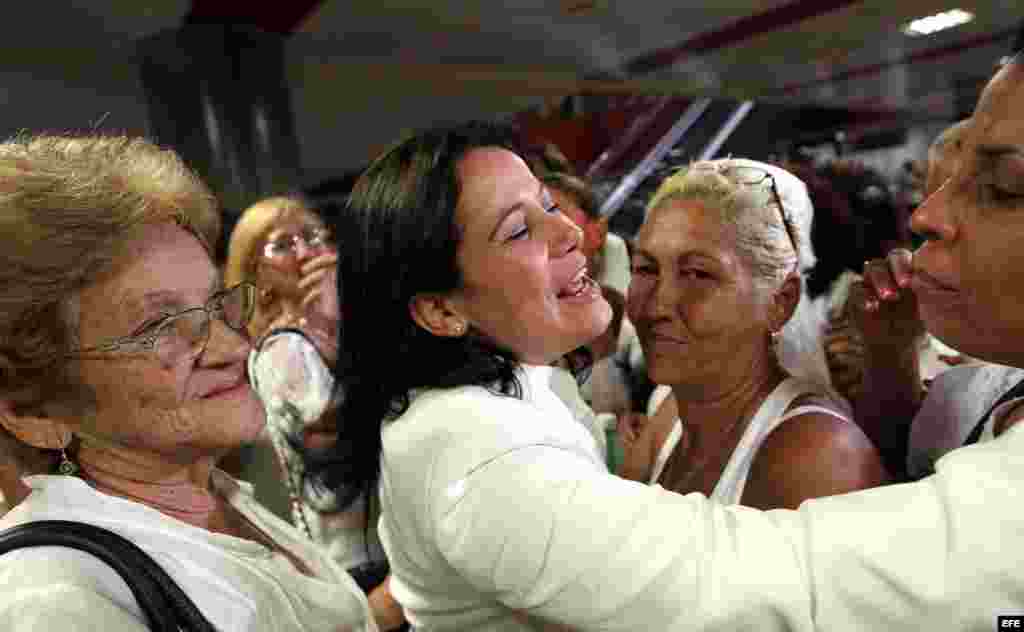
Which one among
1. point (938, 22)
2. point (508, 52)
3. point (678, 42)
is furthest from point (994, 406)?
point (938, 22)

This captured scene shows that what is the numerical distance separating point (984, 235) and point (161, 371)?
1058 mm

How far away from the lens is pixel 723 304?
5.18ft

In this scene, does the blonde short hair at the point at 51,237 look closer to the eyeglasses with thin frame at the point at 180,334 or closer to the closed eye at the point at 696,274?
the eyeglasses with thin frame at the point at 180,334

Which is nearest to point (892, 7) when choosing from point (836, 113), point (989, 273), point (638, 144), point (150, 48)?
point (836, 113)

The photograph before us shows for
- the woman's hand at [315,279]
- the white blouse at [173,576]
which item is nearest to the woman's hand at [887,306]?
the white blouse at [173,576]

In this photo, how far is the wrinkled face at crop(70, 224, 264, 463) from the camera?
43.4 inches

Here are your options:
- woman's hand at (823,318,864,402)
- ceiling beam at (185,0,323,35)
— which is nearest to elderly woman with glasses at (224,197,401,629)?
woman's hand at (823,318,864,402)

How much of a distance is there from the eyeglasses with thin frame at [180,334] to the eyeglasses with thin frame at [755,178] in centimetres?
102

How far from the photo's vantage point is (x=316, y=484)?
1.86m

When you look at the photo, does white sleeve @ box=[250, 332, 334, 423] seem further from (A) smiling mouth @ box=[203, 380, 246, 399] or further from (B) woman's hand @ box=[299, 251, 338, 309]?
(A) smiling mouth @ box=[203, 380, 246, 399]

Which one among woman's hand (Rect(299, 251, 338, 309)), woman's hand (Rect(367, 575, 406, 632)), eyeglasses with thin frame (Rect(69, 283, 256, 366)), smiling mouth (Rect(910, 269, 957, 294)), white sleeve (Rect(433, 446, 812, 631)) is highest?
smiling mouth (Rect(910, 269, 957, 294))

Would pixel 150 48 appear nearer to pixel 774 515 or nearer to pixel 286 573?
pixel 286 573

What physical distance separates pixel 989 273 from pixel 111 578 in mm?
1082

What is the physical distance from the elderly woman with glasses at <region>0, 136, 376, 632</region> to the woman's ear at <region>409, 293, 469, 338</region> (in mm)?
282
